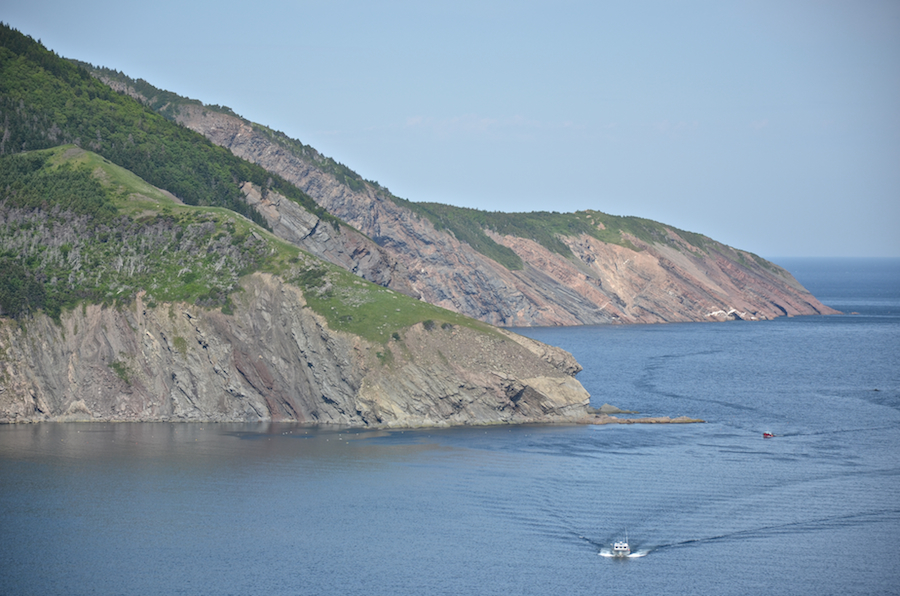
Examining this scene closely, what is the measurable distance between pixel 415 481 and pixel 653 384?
55.8 m

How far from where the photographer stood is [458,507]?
63469 millimetres

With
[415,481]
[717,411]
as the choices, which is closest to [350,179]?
[717,411]


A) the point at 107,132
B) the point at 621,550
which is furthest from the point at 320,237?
the point at 621,550

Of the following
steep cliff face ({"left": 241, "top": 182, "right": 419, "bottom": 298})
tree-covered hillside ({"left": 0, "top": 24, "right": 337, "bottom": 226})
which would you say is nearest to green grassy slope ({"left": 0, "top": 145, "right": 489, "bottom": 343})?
tree-covered hillside ({"left": 0, "top": 24, "right": 337, "bottom": 226})

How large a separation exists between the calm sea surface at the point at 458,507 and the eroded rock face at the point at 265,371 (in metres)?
3.78

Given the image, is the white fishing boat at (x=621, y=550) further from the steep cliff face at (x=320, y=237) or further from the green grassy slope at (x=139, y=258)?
the steep cliff face at (x=320, y=237)

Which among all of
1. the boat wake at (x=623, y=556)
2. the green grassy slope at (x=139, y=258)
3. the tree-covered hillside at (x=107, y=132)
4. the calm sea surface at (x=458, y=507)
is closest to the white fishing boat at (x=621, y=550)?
Result: the boat wake at (x=623, y=556)

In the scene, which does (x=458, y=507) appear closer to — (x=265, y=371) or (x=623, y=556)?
(x=623, y=556)

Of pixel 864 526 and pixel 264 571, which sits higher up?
pixel 864 526

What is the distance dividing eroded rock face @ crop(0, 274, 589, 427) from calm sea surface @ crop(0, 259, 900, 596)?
12.4ft

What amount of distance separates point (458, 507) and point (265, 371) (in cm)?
3771

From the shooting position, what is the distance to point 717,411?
9988cm

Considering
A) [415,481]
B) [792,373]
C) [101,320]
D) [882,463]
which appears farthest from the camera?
[792,373]

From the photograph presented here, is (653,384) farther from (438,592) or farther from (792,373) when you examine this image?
(438,592)
